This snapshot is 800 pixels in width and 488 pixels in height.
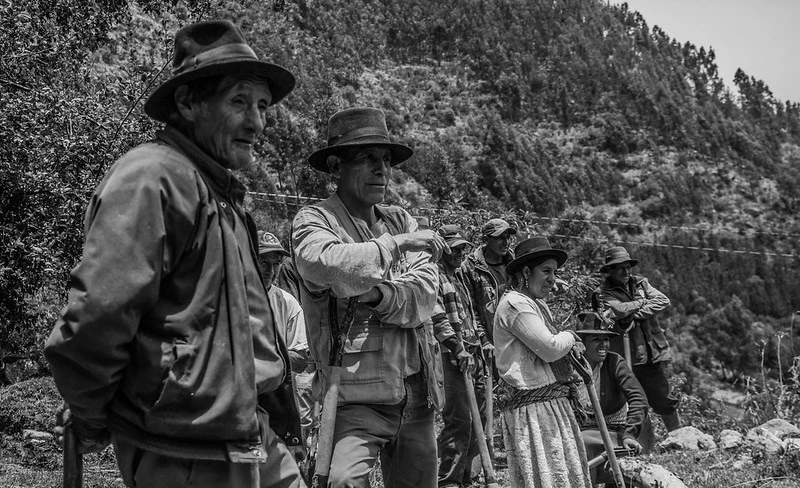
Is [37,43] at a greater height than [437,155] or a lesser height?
lesser

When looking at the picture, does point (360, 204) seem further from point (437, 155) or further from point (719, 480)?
point (437, 155)

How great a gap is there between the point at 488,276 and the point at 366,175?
395 centimetres

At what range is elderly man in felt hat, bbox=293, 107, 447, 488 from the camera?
3.73 meters

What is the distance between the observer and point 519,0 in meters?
52.9

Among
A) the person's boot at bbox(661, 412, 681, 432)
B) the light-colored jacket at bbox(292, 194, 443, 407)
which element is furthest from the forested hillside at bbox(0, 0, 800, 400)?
the light-colored jacket at bbox(292, 194, 443, 407)

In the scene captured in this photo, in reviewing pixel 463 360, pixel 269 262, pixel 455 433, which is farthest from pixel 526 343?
pixel 269 262

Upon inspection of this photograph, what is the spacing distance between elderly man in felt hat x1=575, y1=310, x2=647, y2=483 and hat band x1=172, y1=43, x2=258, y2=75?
13.3ft

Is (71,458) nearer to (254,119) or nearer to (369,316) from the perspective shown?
(254,119)

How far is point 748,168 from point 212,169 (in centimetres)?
5154

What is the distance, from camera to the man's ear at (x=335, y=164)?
14.1 ft

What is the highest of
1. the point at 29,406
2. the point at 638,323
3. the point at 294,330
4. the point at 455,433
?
the point at 638,323

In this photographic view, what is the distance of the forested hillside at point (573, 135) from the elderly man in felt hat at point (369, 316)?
749 cm

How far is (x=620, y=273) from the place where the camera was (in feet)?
29.9

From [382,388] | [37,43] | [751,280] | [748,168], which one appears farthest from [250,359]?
[748,168]
